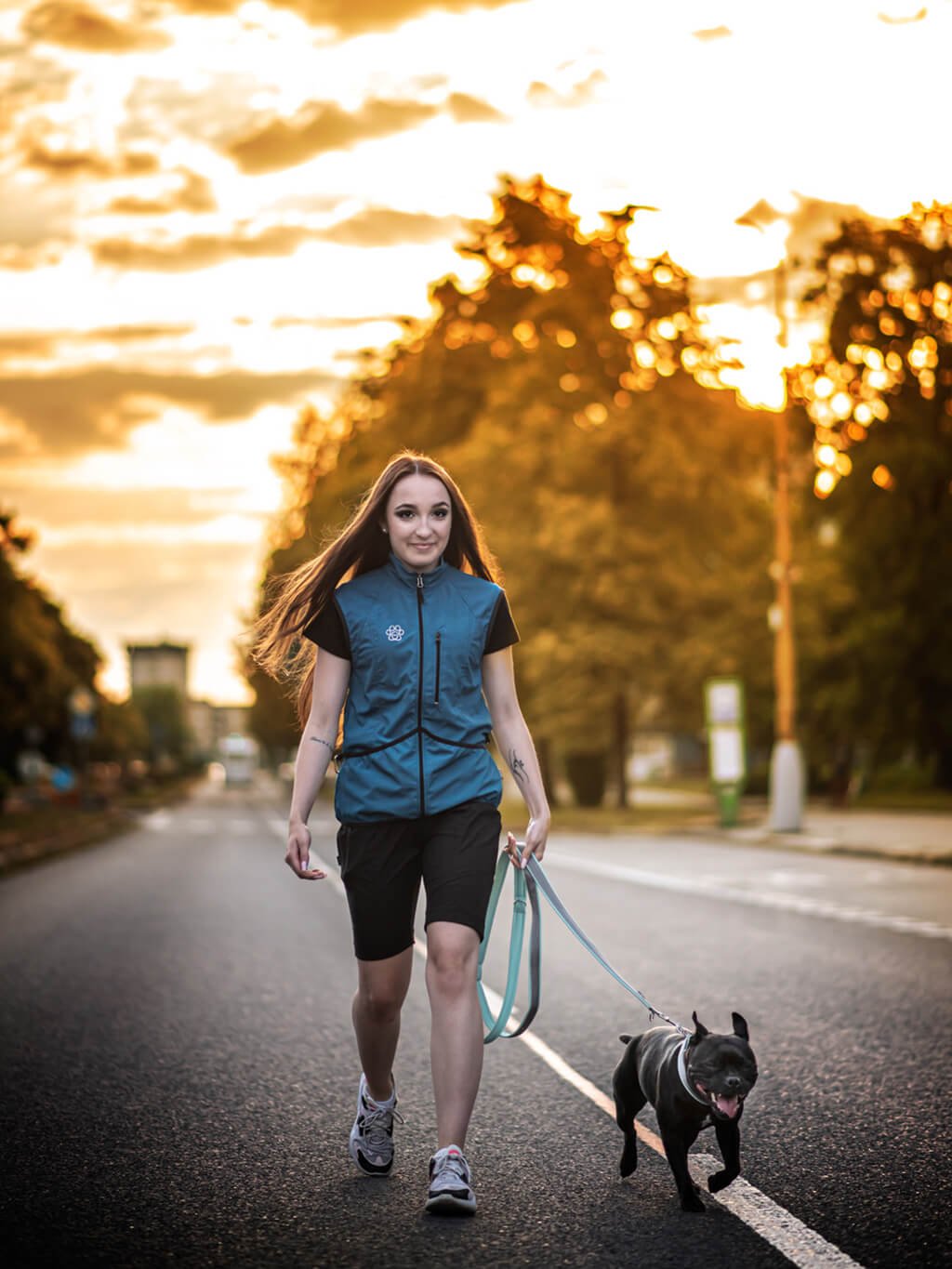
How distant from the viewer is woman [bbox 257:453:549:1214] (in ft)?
15.4

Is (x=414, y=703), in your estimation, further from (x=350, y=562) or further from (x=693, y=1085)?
(x=693, y=1085)

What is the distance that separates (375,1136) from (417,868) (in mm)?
897

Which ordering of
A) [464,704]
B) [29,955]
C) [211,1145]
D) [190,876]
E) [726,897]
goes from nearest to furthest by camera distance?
[464,704]
[211,1145]
[29,955]
[726,897]
[190,876]

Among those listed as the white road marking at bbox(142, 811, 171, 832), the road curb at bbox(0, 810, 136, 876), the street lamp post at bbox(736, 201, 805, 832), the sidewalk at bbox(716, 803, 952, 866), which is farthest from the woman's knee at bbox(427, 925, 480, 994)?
the white road marking at bbox(142, 811, 171, 832)

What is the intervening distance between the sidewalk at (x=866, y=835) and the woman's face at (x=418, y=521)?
1619 cm

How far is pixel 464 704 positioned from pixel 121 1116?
239 centimetres

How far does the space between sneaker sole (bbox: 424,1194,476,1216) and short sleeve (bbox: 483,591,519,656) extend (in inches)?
61.8

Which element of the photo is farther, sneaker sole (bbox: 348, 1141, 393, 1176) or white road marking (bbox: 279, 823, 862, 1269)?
sneaker sole (bbox: 348, 1141, 393, 1176)

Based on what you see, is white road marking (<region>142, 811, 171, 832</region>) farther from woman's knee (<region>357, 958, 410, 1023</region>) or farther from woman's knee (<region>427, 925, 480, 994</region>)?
woman's knee (<region>427, 925, 480, 994</region>)

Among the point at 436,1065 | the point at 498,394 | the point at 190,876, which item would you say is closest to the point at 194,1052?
the point at 436,1065

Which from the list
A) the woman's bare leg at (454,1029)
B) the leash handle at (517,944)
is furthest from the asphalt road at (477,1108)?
the leash handle at (517,944)

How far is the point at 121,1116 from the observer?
6113mm

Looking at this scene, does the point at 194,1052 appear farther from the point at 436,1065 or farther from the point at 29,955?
the point at 29,955

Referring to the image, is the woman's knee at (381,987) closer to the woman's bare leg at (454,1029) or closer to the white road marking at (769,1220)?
the woman's bare leg at (454,1029)
